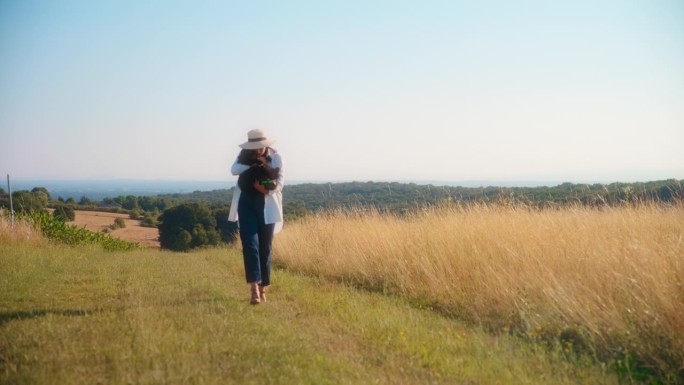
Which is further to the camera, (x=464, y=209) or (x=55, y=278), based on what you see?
(x=464, y=209)

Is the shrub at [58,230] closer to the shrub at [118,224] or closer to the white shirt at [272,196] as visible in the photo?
the shrub at [118,224]

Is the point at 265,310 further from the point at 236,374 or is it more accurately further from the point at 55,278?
the point at 55,278

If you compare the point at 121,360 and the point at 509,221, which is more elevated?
the point at 509,221

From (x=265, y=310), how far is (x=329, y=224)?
7.44 metres

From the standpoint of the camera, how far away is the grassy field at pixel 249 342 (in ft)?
13.4

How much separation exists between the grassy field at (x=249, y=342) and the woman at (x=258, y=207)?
1.71 feet

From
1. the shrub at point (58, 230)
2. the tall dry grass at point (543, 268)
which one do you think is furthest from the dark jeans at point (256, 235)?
the shrub at point (58, 230)

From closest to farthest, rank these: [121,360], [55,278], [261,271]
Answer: [121,360]
[261,271]
[55,278]

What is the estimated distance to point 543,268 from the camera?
273 inches

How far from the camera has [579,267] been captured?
22.0ft

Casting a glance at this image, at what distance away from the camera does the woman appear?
712 centimetres

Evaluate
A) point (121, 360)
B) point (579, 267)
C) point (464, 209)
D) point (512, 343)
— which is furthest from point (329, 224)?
point (121, 360)

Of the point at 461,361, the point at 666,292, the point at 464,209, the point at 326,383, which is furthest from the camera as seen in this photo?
the point at 464,209

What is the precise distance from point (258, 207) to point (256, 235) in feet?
1.27
